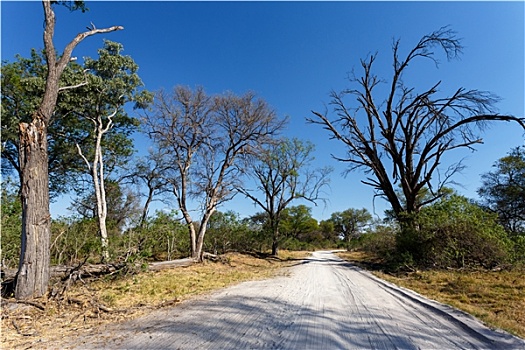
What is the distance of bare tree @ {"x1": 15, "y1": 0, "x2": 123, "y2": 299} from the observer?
466cm

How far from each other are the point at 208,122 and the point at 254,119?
248cm

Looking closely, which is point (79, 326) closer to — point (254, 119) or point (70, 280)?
point (70, 280)

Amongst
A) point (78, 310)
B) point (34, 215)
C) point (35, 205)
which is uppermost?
point (35, 205)

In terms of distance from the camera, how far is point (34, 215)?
16.1ft

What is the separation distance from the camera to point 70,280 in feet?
16.4

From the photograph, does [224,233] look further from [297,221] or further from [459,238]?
[297,221]

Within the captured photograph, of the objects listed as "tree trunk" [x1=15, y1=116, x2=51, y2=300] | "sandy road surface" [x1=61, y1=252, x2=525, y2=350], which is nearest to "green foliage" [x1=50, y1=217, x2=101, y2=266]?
"tree trunk" [x1=15, y1=116, x2=51, y2=300]

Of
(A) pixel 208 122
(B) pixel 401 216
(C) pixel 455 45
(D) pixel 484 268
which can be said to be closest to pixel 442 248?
(D) pixel 484 268

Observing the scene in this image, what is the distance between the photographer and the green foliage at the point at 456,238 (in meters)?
8.76

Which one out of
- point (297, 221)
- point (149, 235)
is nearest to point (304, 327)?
point (149, 235)

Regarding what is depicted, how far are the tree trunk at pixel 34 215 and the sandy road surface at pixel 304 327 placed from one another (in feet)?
7.29

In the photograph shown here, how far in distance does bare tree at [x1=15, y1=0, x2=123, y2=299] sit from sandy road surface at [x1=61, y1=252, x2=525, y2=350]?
2237 millimetres

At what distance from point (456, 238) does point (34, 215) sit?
11959mm

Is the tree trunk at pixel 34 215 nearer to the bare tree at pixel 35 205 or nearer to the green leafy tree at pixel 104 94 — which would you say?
the bare tree at pixel 35 205
